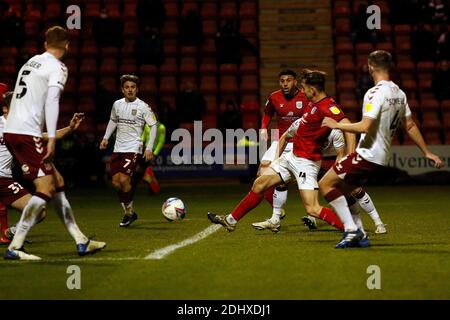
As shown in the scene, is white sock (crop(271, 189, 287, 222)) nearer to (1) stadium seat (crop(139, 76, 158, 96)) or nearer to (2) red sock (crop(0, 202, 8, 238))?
(2) red sock (crop(0, 202, 8, 238))

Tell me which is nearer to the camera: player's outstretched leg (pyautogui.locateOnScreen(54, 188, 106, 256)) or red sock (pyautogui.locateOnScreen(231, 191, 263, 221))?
player's outstretched leg (pyautogui.locateOnScreen(54, 188, 106, 256))

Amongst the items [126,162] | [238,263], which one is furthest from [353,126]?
[126,162]

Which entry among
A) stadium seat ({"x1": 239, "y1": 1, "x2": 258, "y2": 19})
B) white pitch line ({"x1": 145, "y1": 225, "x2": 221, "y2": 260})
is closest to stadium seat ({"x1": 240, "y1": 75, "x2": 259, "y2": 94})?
stadium seat ({"x1": 239, "y1": 1, "x2": 258, "y2": 19})

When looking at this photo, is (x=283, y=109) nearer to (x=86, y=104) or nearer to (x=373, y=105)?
(x=373, y=105)

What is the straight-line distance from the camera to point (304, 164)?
30.2ft

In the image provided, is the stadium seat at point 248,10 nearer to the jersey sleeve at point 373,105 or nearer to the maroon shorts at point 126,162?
the maroon shorts at point 126,162

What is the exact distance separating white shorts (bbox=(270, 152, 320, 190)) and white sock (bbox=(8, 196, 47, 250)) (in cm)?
274

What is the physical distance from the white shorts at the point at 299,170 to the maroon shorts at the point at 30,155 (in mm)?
2674

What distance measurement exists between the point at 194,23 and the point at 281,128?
439 inches

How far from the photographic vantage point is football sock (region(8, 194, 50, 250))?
7.69 m

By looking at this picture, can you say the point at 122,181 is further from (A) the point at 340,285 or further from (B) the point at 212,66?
(B) the point at 212,66

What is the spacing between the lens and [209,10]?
23.2 metres

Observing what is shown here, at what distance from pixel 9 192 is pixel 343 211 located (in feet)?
11.5
